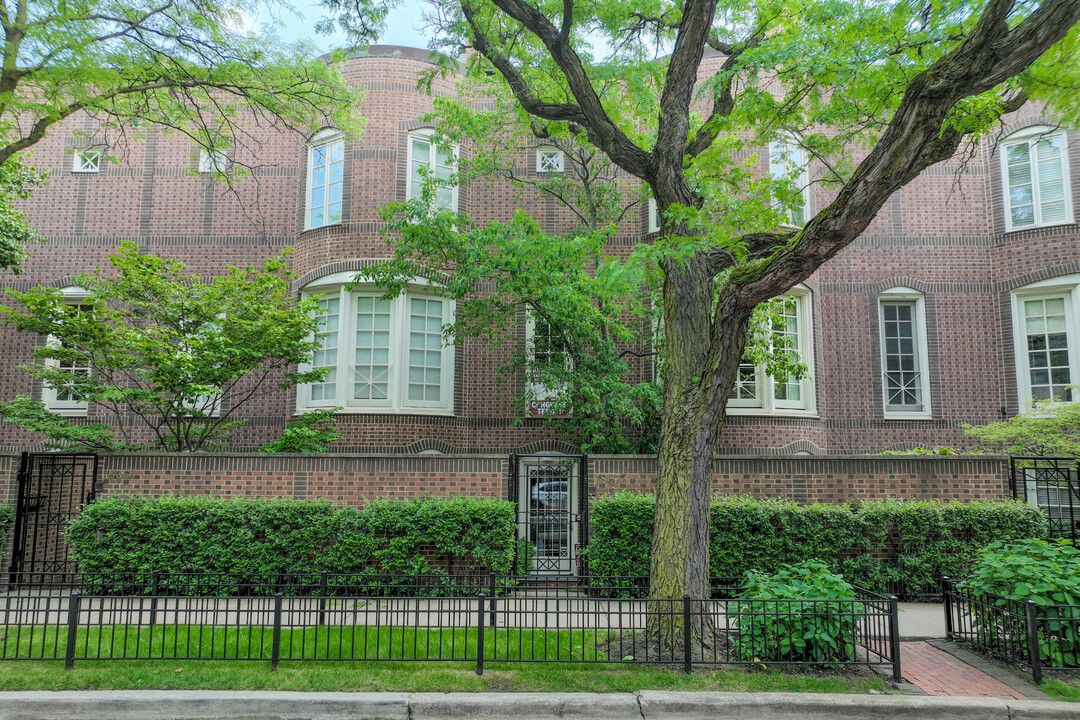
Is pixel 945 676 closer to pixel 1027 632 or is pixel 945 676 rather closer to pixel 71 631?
pixel 1027 632

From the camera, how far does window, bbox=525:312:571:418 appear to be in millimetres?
13336

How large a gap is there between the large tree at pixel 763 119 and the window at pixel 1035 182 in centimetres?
931

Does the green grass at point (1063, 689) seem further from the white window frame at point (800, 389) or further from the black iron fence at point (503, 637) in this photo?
the white window frame at point (800, 389)

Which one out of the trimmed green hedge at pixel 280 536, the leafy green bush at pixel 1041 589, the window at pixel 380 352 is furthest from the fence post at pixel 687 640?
the window at pixel 380 352

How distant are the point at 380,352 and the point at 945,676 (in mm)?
11012

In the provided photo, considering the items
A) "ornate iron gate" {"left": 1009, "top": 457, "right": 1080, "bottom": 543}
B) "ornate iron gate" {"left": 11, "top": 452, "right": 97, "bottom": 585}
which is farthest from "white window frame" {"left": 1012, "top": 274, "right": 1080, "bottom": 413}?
"ornate iron gate" {"left": 11, "top": 452, "right": 97, "bottom": 585}

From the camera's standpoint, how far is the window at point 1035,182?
15.6m

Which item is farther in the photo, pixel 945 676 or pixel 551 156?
pixel 551 156

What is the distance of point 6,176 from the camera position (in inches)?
512

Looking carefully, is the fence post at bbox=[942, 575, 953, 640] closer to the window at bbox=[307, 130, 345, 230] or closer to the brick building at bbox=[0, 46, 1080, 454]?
the brick building at bbox=[0, 46, 1080, 454]

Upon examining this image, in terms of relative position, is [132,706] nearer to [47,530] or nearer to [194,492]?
[194,492]

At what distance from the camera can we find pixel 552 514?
11.3m

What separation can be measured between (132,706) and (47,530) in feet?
20.0

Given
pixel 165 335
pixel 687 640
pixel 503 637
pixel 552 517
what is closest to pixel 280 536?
pixel 503 637
